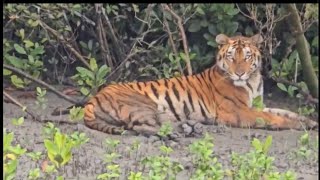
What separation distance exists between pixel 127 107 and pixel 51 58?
2026 mm

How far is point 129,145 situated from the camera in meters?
5.87

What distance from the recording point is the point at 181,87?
7.42 m

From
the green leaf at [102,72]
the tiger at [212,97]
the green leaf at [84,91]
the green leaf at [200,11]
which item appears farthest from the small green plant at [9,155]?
the green leaf at [200,11]

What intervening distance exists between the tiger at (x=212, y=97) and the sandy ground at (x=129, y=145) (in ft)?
0.82

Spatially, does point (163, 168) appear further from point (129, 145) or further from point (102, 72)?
point (102, 72)

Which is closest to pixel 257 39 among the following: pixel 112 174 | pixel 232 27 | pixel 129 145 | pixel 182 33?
pixel 182 33

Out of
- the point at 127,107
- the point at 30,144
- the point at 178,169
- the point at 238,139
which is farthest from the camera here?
the point at 127,107

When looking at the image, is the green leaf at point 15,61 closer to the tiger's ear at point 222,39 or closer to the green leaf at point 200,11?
the green leaf at point 200,11

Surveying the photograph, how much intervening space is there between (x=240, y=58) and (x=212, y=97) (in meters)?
0.41

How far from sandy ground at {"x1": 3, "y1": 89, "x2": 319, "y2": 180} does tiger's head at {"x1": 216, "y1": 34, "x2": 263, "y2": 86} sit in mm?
619

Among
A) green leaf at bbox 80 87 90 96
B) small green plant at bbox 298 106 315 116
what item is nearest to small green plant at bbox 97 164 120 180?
green leaf at bbox 80 87 90 96

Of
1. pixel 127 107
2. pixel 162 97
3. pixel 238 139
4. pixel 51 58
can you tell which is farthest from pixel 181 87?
pixel 51 58

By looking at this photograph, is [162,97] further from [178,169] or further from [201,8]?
[178,169]

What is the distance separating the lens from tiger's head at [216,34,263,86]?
23.9ft
